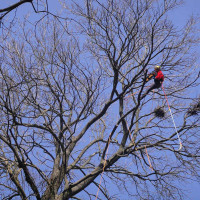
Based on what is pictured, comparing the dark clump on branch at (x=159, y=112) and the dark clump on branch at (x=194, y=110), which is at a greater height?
the dark clump on branch at (x=159, y=112)

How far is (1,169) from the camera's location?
643 centimetres

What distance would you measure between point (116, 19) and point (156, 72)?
1667mm

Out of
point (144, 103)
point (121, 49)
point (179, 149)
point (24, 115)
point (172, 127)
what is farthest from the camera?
point (144, 103)

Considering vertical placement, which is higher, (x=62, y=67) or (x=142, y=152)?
(x=62, y=67)

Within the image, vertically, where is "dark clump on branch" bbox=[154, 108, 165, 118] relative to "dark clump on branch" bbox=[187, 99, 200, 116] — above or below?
above

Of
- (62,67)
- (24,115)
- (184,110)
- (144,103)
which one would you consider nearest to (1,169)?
(24,115)

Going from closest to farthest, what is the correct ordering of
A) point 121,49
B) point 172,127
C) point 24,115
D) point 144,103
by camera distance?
point 24,115 < point 121,49 < point 172,127 < point 144,103

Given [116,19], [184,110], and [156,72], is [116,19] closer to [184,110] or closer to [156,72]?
[156,72]

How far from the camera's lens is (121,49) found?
6199mm

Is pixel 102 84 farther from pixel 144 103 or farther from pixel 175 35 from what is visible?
pixel 175 35

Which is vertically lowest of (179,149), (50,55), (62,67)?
(179,149)

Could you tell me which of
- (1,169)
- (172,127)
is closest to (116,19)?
(172,127)

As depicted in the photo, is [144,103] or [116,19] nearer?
[116,19]

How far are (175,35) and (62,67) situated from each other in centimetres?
273
